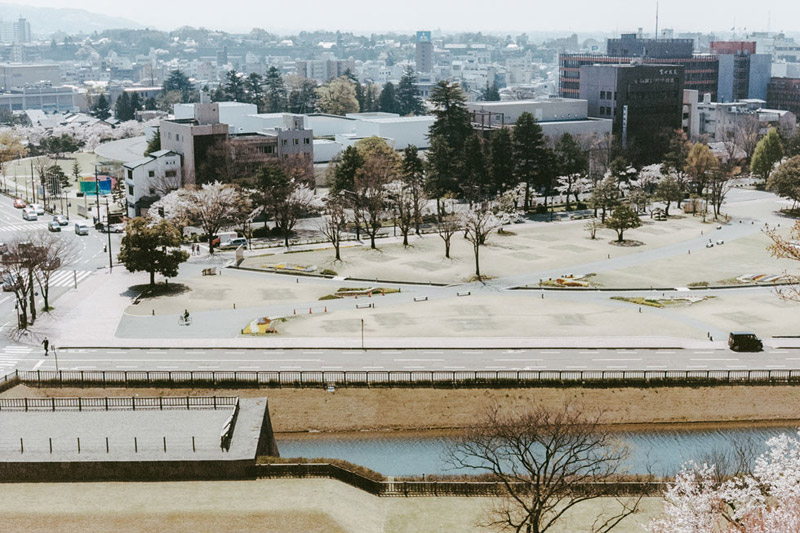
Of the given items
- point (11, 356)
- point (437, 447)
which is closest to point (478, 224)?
point (437, 447)

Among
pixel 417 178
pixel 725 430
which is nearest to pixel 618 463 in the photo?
pixel 725 430

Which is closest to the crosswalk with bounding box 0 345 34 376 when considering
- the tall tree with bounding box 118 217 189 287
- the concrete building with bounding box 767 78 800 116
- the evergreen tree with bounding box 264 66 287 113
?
the tall tree with bounding box 118 217 189 287

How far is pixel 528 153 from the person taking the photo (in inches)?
4178

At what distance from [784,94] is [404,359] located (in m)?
161

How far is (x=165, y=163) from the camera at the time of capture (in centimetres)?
10569

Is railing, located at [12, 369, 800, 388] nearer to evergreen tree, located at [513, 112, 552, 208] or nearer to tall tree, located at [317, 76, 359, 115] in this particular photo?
evergreen tree, located at [513, 112, 552, 208]

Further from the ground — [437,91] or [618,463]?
[437,91]

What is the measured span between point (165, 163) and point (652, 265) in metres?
57.3

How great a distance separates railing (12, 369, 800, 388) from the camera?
49812 mm

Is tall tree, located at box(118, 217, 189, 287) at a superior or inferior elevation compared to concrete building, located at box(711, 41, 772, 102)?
inferior

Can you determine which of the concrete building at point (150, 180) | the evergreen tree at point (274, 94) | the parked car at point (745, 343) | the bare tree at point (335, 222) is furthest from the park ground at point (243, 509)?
the evergreen tree at point (274, 94)

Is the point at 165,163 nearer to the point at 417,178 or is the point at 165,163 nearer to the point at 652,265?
the point at 417,178

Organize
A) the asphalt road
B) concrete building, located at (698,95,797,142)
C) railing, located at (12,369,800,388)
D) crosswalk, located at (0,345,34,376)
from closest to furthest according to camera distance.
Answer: railing, located at (12,369,800,388)
the asphalt road
crosswalk, located at (0,345,34,376)
concrete building, located at (698,95,797,142)

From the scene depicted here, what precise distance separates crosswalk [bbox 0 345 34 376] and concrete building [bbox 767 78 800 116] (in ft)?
552
